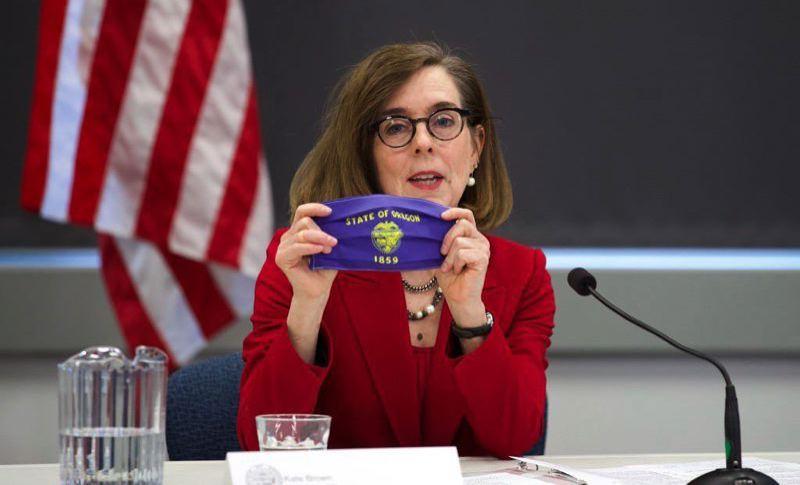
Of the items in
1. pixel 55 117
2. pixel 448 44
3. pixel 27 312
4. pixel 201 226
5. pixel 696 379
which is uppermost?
pixel 448 44

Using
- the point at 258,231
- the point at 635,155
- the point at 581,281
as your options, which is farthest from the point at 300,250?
the point at 635,155

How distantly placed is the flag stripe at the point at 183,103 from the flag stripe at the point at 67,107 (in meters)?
0.21

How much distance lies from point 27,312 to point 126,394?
2.00 meters

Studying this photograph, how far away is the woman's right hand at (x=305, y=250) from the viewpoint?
4.86ft

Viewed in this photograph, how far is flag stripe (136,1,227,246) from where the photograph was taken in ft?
9.07

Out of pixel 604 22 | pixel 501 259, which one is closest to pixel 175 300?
pixel 501 259

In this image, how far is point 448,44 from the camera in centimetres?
316

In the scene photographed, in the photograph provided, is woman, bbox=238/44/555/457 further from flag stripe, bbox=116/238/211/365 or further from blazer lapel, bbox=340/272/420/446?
flag stripe, bbox=116/238/211/365

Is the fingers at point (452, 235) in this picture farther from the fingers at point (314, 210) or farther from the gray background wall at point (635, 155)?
the gray background wall at point (635, 155)

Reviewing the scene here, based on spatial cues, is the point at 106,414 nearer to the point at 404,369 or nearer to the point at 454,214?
the point at 454,214

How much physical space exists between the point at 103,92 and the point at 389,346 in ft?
4.20

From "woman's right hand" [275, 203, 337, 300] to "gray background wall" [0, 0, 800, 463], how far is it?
1.48m

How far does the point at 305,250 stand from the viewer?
151 centimetres

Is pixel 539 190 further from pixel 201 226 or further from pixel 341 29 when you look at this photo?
pixel 201 226
